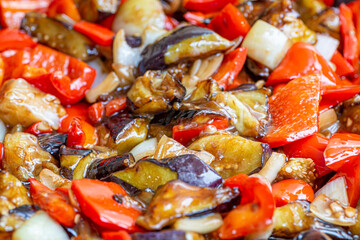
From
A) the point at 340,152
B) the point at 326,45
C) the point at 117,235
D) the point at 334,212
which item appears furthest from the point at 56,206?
the point at 326,45

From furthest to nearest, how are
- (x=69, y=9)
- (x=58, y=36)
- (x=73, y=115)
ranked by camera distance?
(x=69, y=9) < (x=58, y=36) < (x=73, y=115)

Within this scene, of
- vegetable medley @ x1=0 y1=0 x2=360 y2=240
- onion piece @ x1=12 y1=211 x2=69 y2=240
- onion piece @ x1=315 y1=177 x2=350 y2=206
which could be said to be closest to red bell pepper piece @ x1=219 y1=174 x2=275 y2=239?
vegetable medley @ x1=0 y1=0 x2=360 y2=240

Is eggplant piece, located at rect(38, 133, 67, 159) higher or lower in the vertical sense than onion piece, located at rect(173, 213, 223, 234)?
lower

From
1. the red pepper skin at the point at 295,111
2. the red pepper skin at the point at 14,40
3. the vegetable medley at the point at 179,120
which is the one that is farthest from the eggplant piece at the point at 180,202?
the red pepper skin at the point at 14,40

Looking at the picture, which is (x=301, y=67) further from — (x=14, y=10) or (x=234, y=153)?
(x=14, y=10)

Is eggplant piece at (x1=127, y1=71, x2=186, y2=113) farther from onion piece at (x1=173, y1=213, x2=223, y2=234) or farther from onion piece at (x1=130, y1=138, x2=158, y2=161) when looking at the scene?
onion piece at (x1=173, y1=213, x2=223, y2=234)

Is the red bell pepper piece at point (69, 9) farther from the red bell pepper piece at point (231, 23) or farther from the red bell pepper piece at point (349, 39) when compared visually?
the red bell pepper piece at point (349, 39)

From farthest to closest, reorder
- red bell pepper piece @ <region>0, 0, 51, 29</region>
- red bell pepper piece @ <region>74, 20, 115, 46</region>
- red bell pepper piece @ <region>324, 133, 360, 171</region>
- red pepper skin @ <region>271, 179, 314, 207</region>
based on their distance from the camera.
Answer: red bell pepper piece @ <region>0, 0, 51, 29</region>, red bell pepper piece @ <region>74, 20, 115, 46</region>, red bell pepper piece @ <region>324, 133, 360, 171</region>, red pepper skin @ <region>271, 179, 314, 207</region>
